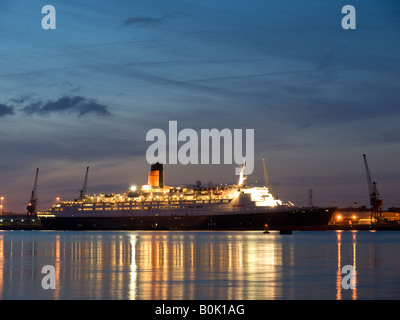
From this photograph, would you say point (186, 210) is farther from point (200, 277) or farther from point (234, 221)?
point (200, 277)

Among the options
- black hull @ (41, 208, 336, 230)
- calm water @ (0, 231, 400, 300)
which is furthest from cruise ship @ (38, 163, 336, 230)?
calm water @ (0, 231, 400, 300)

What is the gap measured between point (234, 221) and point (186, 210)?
10.3 metres

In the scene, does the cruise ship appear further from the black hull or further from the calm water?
the calm water

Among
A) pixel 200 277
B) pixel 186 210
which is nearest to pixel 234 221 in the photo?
pixel 186 210

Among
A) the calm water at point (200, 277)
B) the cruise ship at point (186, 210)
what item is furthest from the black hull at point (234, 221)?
the calm water at point (200, 277)

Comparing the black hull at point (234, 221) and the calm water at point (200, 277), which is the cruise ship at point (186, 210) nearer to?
the black hull at point (234, 221)

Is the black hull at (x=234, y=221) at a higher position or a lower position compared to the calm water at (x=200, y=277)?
higher

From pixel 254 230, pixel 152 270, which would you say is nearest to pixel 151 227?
pixel 254 230

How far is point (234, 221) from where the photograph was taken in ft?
432

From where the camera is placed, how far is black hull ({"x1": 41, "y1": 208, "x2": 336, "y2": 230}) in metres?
130

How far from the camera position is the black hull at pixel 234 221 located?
13038cm

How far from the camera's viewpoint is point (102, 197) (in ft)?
485
